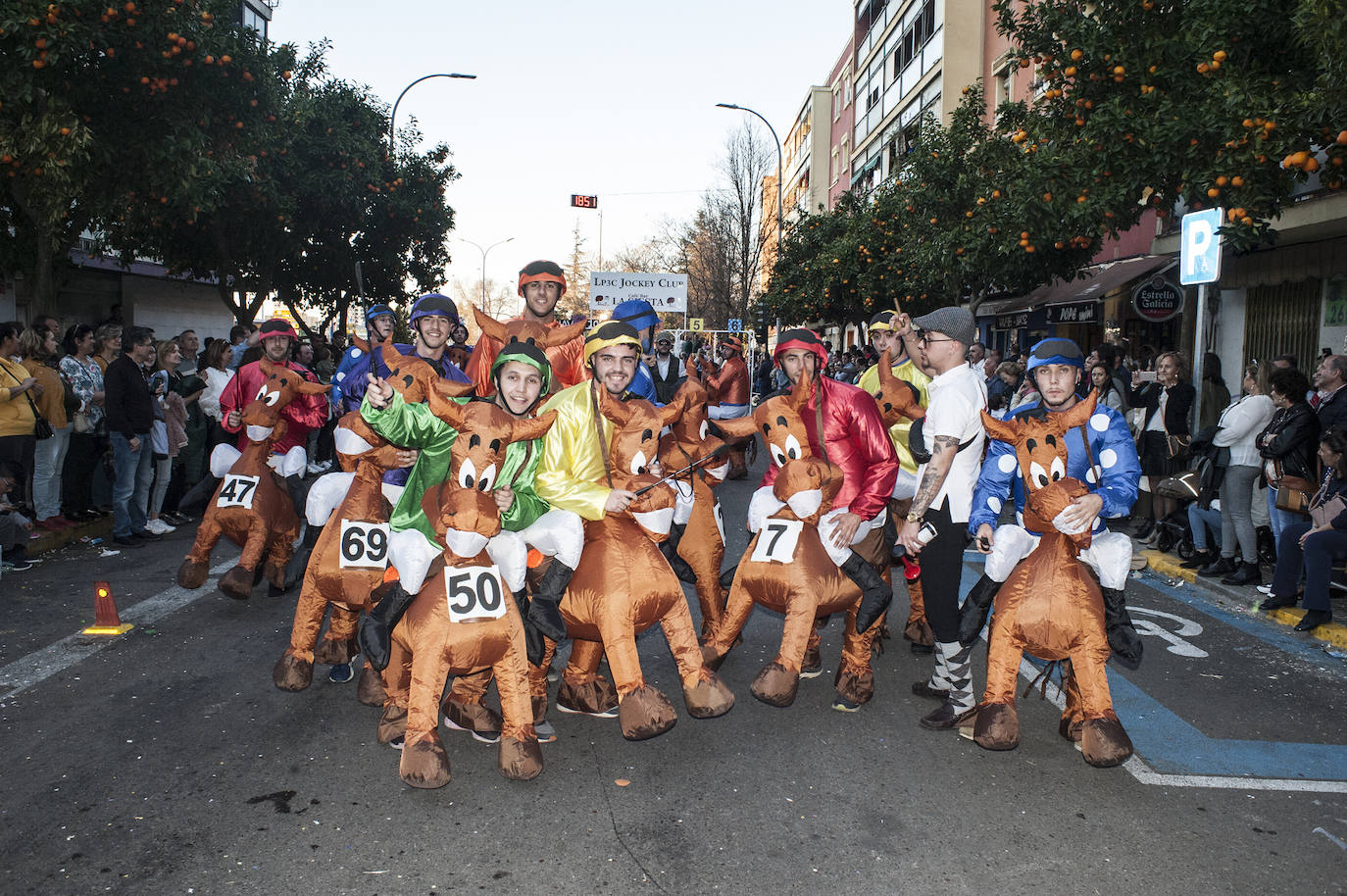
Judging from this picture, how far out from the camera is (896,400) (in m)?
5.79

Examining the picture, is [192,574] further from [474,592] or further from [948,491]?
[948,491]

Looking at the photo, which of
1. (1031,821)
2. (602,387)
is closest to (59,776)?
(602,387)

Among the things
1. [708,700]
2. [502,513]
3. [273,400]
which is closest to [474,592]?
[502,513]

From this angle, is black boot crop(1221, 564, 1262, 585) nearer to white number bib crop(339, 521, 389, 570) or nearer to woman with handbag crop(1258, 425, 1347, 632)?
woman with handbag crop(1258, 425, 1347, 632)

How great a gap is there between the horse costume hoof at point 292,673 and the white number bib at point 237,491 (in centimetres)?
163

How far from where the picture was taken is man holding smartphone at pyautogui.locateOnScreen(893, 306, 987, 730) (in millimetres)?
4645

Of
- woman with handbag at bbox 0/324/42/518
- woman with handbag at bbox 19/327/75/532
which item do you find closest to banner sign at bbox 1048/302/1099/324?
woman with handbag at bbox 19/327/75/532

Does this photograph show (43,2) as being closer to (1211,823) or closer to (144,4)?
(144,4)

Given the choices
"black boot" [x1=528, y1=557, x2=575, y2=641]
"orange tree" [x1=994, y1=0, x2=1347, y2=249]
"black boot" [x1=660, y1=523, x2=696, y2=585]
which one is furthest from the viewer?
"orange tree" [x1=994, y1=0, x2=1347, y2=249]

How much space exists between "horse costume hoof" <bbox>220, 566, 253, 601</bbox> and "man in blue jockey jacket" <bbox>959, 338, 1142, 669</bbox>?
4.30m

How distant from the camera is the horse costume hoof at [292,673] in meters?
4.99

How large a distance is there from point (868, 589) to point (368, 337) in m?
3.80

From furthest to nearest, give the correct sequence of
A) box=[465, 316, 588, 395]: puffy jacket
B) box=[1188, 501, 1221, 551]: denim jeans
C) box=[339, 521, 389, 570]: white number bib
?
box=[1188, 501, 1221, 551]: denim jeans, box=[465, 316, 588, 395]: puffy jacket, box=[339, 521, 389, 570]: white number bib

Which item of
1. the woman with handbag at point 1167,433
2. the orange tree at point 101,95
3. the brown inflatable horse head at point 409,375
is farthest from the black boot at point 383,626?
the orange tree at point 101,95
